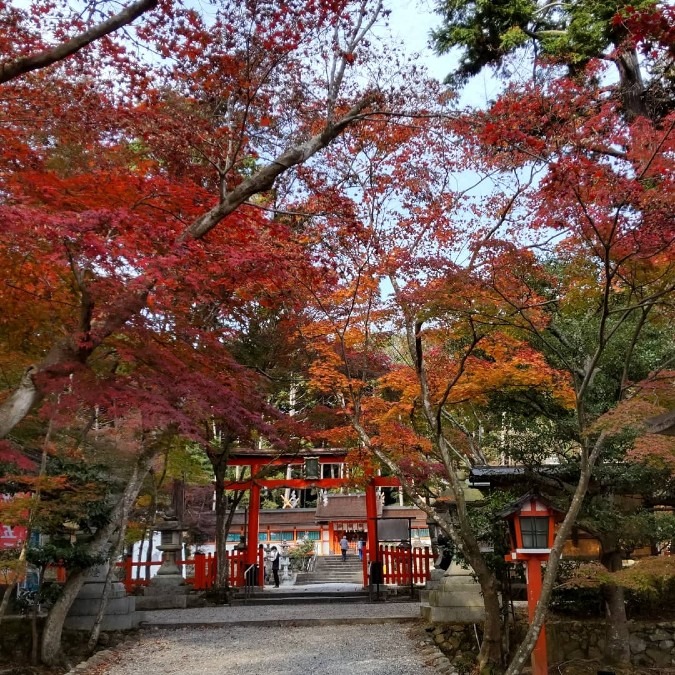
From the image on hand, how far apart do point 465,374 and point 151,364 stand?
5.26 meters

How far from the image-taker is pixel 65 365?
562 centimetres

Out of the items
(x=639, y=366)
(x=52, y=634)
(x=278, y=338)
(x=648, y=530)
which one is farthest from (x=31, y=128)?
(x=639, y=366)

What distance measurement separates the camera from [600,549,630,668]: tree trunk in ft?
26.8

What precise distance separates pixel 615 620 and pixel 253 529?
10.7 meters

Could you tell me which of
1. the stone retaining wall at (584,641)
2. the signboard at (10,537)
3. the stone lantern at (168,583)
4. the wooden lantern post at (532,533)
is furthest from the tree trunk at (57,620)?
the wooden lantern post at (532,533)

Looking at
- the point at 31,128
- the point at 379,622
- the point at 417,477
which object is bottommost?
the point at 379,622

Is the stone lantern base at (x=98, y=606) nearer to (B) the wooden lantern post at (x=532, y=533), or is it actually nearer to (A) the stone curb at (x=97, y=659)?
(A) the stone curb at (x=97, y=659)

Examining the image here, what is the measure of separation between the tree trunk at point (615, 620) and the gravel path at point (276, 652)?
257 cm

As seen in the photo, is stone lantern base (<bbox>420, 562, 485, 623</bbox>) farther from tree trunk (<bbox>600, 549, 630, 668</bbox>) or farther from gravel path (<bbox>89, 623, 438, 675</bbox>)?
tree trunk (<bbox>600, 549, 630, 668</bbox>)

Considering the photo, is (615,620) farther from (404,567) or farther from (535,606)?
(404,567)

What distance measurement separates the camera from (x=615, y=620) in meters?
8.26

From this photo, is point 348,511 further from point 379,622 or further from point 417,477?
point 379,622

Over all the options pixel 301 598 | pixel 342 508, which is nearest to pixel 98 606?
pixel 301 598

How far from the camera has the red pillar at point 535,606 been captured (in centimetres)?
592
